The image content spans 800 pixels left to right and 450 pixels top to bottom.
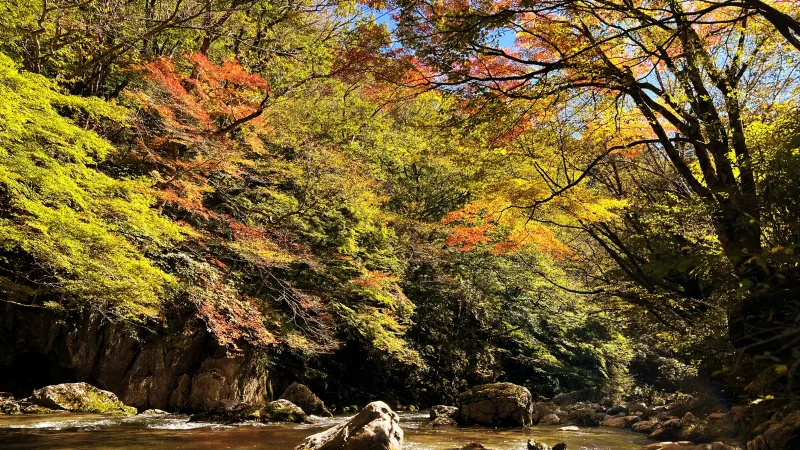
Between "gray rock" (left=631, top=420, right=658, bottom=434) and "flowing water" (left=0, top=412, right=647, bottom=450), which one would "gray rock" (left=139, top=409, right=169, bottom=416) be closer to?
"flowing water" (left=0, top=412, right=647, bottom=450)

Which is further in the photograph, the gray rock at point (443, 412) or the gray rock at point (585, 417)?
the gray rock at point (585, 417)

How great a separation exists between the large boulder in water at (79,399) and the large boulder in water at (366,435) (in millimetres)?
6352

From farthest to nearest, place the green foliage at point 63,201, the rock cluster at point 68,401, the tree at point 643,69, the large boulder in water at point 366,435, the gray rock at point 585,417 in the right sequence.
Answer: the gray rock at point 585,417 < the rock cluster at point 68,401 < the large boulder in water at point 366,435 < the green foliage at point 63,201 < the tree at point 643,69

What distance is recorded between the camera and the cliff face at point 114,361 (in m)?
11.4

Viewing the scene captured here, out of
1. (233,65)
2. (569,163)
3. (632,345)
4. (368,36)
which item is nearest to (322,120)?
(233,65)

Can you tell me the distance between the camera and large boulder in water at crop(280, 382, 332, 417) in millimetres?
13039

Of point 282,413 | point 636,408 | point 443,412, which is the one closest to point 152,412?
point 282,413

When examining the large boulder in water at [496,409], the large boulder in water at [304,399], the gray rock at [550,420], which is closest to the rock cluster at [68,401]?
the large boulder in water at [304,399]

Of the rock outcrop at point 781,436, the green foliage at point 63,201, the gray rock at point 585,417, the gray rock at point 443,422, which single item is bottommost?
the gray rock at point 585,417

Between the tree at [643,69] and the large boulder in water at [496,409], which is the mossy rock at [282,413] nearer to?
the large boulder in water at [496,409]

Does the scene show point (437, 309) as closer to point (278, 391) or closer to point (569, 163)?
point (278, 391)

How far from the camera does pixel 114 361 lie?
11.4 meters

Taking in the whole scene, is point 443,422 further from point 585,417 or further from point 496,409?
point 585,417

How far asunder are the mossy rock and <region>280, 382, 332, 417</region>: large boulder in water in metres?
2.25
